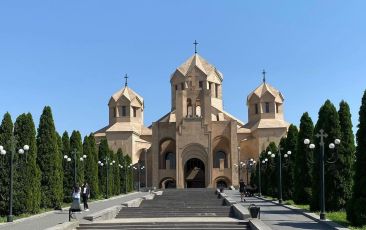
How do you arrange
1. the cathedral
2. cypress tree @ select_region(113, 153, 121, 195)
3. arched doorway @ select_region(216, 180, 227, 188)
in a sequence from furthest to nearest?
arched doorway @ select_region(216, 180, 227, 188) → the cathedral → cypress tree @ select_region(113, 153, 121, 195)

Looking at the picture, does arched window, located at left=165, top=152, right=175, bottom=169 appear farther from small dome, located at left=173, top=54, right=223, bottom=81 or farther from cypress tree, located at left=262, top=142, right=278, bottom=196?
cypress tree, located at left=262, top=142, right=278, bottom=196

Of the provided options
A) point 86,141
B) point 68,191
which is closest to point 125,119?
point 86,141

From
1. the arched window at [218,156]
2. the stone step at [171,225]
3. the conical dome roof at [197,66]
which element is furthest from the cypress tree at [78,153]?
the conical dome roof at [197,66]

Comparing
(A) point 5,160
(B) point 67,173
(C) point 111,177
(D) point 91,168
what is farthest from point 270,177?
(A) point 5,160

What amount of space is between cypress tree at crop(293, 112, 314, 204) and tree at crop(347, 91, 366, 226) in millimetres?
9580

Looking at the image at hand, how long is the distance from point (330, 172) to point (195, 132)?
154 ft

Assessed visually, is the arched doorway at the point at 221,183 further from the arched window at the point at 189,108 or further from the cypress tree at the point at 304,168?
the cypress tree at the point at 304,168

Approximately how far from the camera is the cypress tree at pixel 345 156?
73.7ft

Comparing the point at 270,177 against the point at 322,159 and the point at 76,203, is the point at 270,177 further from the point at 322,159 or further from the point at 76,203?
the point at 76,203

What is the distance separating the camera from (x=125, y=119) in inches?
3066

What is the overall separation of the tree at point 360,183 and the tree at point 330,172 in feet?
16.4

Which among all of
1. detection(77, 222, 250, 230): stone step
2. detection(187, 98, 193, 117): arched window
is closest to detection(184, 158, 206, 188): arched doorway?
detection(187, 98, 193, 117): arched window

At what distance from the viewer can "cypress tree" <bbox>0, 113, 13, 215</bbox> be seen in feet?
74.6

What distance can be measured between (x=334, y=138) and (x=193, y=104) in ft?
160
